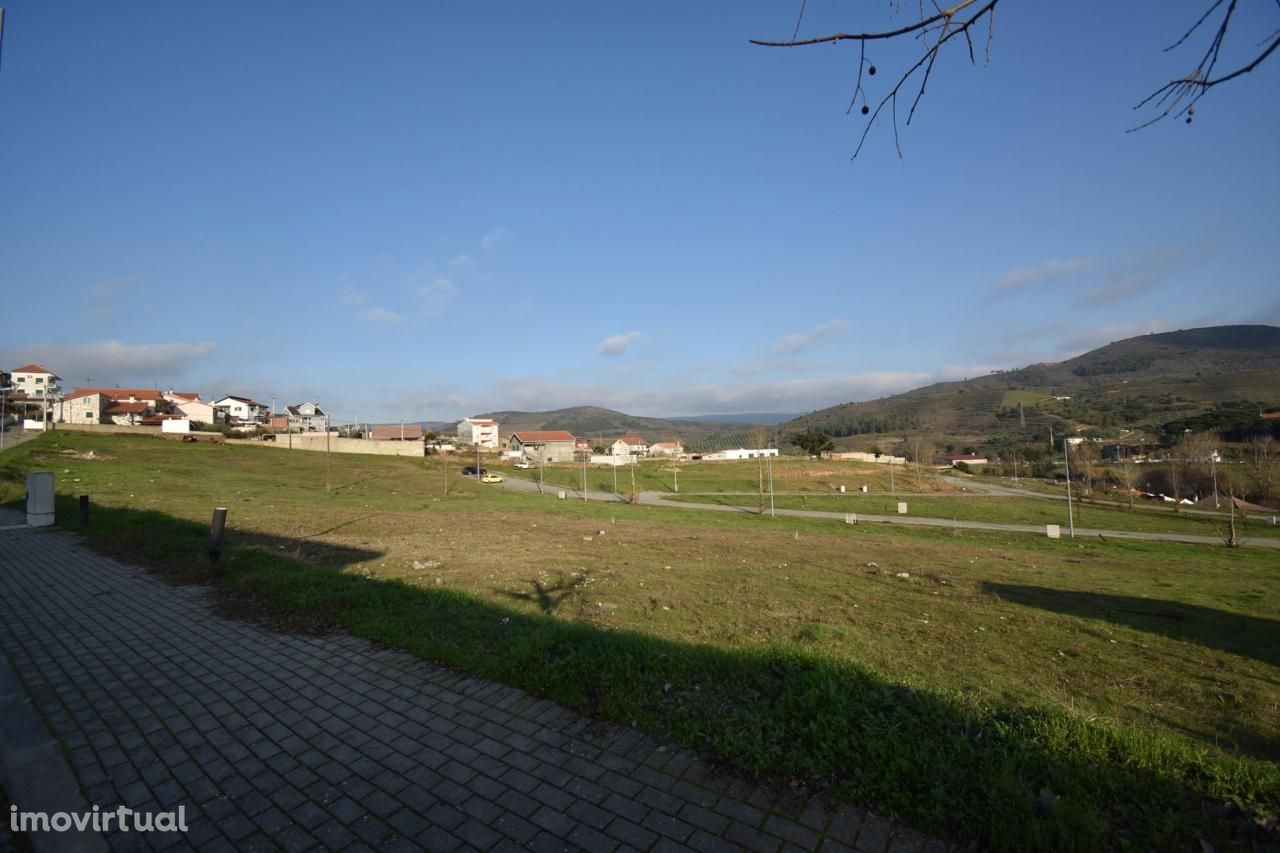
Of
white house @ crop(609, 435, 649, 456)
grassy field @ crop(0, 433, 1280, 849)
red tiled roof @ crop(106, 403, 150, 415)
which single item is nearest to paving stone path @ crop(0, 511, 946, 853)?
grassy field @ crop(0, 433, 1280, 849)

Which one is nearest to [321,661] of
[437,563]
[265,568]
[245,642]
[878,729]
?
[245,642]

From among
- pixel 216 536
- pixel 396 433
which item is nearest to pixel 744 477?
pixel 216 536

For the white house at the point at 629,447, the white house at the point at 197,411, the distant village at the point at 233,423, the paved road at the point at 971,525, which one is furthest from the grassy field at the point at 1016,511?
the white house at the point at 197,411

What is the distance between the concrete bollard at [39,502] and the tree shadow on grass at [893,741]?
1508 centimetres

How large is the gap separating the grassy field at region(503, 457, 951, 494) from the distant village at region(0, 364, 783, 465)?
3729 millimetres

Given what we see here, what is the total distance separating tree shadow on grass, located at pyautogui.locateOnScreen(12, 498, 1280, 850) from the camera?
2672 millimetres

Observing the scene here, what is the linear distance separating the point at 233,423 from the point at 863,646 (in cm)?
11556

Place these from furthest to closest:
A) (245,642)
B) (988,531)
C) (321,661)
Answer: (988,531) → (245,642) → (321,661)

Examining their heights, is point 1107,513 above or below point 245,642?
below

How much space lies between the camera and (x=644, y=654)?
483 cm

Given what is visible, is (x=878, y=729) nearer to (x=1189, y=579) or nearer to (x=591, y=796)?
(x=591, y=796)

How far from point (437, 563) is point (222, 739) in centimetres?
722

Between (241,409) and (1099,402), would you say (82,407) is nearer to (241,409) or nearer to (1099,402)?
(241,409)

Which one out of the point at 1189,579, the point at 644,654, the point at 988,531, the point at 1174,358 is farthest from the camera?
the point at 1174,358
